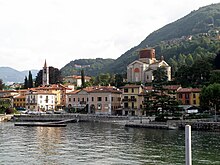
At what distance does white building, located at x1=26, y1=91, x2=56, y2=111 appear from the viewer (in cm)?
10375

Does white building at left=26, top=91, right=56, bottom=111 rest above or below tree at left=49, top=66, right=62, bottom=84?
below

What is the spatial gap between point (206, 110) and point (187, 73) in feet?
67.1

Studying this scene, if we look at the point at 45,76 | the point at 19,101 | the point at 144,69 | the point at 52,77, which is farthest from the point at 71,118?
the point at 52,77

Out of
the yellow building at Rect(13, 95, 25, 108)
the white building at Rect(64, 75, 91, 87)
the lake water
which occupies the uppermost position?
the white building at Rect(64, 75, 91, 87)

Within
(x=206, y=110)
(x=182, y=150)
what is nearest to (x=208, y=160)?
(x=182, y=150)

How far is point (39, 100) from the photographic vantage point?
104 meters

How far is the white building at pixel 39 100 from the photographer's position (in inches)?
4085

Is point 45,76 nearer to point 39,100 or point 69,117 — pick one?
point 39,100

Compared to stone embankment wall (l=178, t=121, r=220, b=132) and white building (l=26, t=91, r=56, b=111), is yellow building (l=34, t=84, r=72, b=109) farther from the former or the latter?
stone embankment wall (l=178, t=121, r=220, b=132)

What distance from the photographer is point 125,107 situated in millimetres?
83562

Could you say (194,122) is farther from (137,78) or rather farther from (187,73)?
(137,78)

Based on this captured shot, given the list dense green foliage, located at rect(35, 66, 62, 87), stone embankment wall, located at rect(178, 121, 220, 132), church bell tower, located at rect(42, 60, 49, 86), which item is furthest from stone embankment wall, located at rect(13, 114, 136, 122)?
dense green foliage, located at rect(35, 66, 62, 87)

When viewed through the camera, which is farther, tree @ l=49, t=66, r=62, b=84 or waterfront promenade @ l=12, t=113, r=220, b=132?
tree @ l=49, t=66, r=62, b=84

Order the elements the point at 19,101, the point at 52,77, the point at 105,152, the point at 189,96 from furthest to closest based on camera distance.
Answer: the point at 52,77 → the point at 19,101 → the point at 189,96 → the point at 105,152
